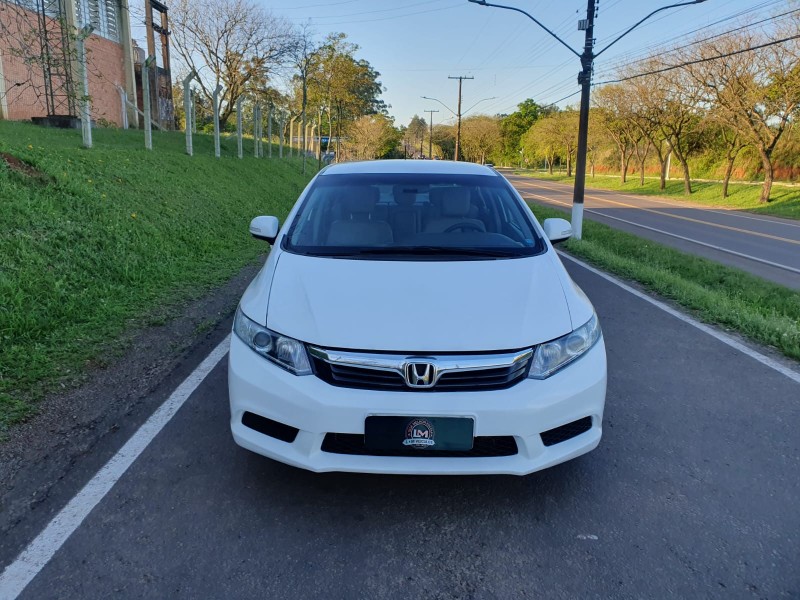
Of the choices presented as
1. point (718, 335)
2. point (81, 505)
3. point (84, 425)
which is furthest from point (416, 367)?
point (718, 335)

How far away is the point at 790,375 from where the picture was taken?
4551 mm

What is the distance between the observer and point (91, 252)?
6355mm

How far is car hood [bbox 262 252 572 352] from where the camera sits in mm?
2621

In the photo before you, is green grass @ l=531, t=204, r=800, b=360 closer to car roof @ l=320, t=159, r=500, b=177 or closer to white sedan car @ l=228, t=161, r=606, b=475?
car roof @ l=320, t=159, r=500, b=177

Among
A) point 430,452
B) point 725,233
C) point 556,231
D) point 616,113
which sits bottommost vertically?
point 725,233

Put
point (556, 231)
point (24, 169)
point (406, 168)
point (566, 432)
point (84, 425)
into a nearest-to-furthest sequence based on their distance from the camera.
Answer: point (566, 432)
point (84, 425)
point (556, 231)
point (406, 168)
point (24, 169)

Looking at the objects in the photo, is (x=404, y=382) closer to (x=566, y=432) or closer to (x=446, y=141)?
(x=566, y=432)

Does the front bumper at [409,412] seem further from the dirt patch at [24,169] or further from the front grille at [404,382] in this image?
the dirt patch at [24,169]

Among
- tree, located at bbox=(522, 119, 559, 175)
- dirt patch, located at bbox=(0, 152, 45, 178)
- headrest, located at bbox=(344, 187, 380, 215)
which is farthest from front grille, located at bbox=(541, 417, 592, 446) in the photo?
tree, located at bbox=(522, 119, 559, 175)

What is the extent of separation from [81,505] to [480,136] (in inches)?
3859

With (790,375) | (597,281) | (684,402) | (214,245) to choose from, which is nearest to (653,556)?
(684,402)

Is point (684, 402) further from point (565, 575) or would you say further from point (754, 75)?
point (754, 75)

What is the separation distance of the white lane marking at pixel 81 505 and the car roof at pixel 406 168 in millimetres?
1961

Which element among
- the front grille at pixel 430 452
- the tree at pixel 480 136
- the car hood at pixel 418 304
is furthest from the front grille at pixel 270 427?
the tree at pixel 480 136
